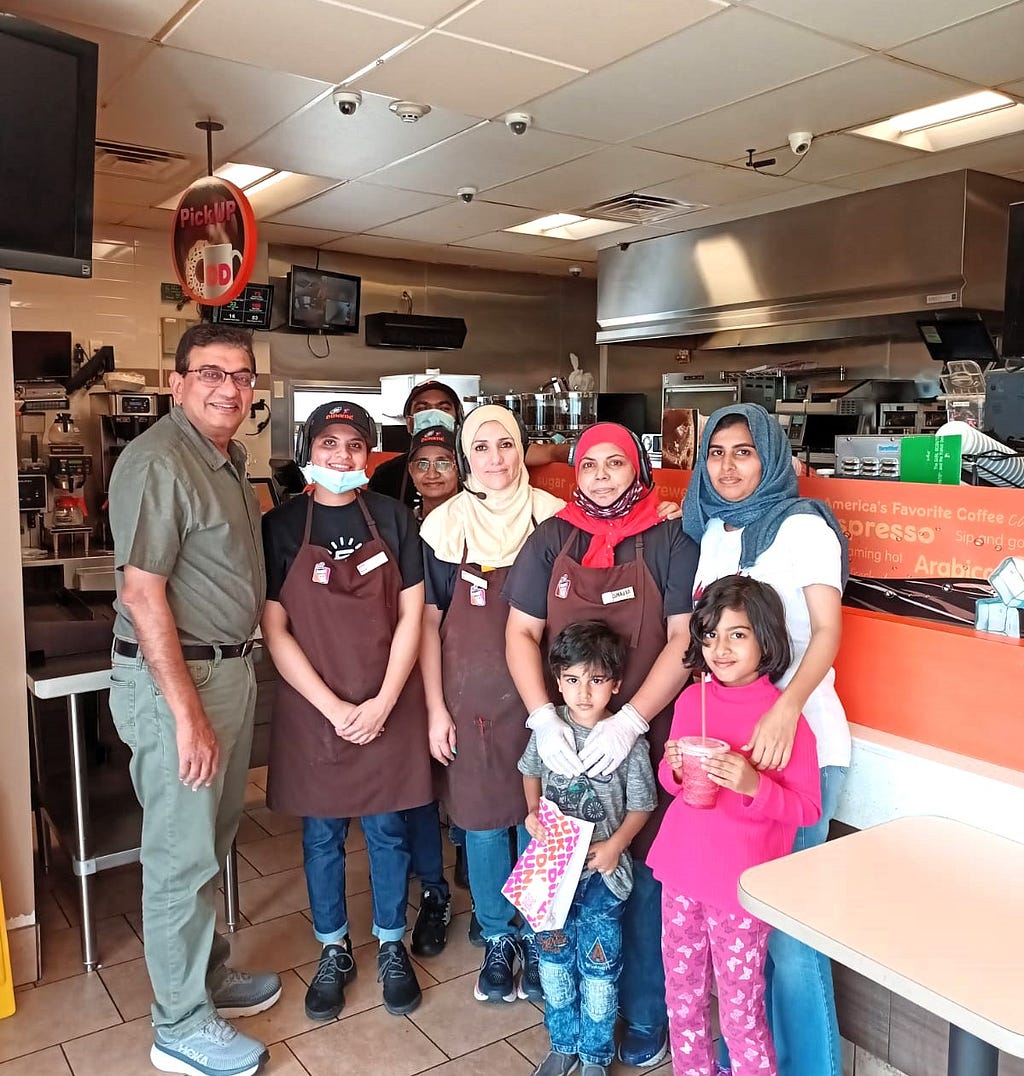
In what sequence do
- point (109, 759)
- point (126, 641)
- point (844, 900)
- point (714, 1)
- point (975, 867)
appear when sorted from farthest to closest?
point (109, 759)
point (714, 1)
point (126, 641)
point (975, 867)
point (844, 900)

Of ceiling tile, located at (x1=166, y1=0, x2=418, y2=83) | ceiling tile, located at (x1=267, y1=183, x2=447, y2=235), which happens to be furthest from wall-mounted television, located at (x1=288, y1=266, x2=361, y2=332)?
ceiling tile, located at (x1=166, y1=0, x2=418, y2=83)

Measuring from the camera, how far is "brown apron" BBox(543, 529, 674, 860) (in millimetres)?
2350

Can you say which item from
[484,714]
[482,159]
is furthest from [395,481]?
[482,159]

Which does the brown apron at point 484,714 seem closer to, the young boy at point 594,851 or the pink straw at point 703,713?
the young boy at point 594,851

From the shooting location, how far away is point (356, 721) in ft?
8.39

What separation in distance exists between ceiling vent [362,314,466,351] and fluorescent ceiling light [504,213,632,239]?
1.47m

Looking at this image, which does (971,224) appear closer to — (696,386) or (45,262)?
(696,386)

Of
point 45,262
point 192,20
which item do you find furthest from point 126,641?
point 192,20

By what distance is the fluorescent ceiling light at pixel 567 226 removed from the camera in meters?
6.35

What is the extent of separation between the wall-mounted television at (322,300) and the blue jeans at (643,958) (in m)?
5.71

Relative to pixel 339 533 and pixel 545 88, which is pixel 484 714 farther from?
pixel 545 88

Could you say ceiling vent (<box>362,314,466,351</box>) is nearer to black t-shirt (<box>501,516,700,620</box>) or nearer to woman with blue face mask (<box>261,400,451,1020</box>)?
woman with blue face mask (<box>261,400,451,1020</box>)

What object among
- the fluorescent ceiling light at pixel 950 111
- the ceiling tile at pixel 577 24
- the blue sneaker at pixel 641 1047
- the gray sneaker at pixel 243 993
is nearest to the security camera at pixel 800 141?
the fluorescent ceiling light at pixel 950 111

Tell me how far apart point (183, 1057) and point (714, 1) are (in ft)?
11.0
